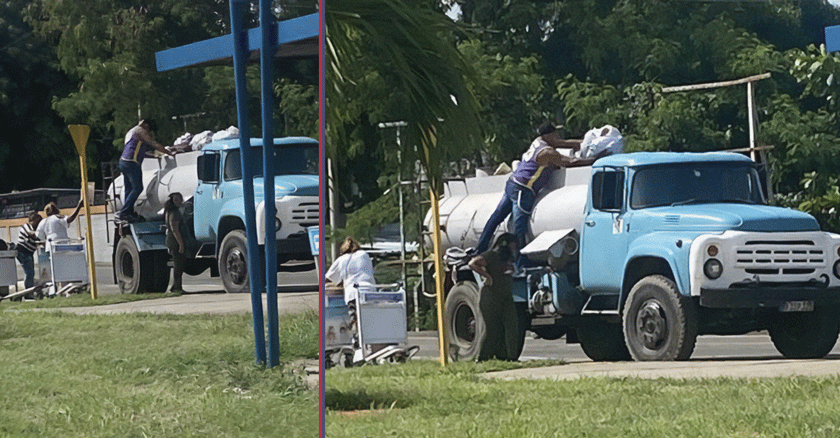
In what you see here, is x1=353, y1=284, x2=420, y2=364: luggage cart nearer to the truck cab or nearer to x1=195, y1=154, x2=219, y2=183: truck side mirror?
the truck cab

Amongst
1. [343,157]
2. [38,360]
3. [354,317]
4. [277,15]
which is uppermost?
[277,15]

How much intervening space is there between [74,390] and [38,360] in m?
0.15

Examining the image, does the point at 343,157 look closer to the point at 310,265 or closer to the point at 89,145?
the point at 310,265

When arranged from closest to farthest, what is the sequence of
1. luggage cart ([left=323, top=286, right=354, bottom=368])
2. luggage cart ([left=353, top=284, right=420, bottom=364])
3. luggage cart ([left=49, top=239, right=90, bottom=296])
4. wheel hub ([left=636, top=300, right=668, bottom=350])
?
luggage cart ([left=49, top=239, right=90, bottom=296]) < luggage cart ([left=323, top=286, right=354, bottom=368]) < luggage cart ([left=353, top=284, right=420, bottom=364]) < wheel hub ([left=636, top=300, right=668, bottom=350])

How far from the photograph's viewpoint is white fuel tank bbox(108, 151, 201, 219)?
121 inches

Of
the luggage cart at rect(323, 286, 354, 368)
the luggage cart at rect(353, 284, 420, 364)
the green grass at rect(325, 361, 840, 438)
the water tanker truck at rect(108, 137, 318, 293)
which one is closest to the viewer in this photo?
the water tanker truck at rect(108, 137, 318, 293)

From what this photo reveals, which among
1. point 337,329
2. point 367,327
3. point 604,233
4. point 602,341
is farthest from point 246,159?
point 602,341

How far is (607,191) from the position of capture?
6672 mm

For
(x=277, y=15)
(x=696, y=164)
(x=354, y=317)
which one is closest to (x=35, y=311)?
(x=277, y=15)

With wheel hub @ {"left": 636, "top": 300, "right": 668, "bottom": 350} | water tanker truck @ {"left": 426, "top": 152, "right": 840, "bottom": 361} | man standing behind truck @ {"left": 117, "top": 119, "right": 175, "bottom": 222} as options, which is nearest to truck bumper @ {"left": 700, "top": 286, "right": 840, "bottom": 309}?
water tanker truck @ {"left": 426, "top": 152, "right": 840, "bottom": 361}

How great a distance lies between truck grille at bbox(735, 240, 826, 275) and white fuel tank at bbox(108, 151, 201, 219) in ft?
13.7

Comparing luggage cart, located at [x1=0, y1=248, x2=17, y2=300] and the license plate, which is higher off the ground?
luggage cart, located at [x1=0, y1=248, x2=17, y2=300]

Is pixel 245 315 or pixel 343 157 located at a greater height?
pixel 343 157

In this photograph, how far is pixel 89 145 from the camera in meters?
2.88
